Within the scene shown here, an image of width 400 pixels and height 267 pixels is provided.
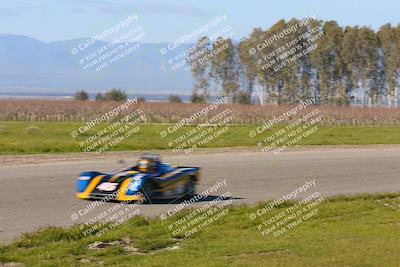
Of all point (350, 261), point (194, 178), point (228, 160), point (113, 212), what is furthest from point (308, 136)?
point (350, 261)

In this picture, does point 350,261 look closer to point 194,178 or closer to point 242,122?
point 194,178

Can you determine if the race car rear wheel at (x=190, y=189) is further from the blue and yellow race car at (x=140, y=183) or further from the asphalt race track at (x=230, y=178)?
the asphalt race track at (x=230, y=178)

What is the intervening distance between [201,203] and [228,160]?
8462mm

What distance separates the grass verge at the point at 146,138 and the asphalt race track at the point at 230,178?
168 inches

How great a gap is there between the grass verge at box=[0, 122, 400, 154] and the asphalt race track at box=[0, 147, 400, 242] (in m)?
4.26

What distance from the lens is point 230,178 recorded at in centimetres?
1898

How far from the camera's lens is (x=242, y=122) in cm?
4575

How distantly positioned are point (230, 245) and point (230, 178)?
29.1 ft

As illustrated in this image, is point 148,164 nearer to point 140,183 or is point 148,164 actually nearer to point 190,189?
point 140,183

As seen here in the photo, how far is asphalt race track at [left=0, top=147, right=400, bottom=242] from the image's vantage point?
13359mm

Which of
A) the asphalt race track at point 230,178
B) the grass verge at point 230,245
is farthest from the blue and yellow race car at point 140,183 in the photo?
the grass verge at point 230,245

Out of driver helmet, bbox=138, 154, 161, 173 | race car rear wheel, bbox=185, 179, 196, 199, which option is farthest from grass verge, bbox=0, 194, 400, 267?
race car rear wheel, bbox=185, 179, 196, 199

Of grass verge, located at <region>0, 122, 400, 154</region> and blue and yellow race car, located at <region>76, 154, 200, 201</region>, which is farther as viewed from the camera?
grass verge, located at <region>0, 122, 400, 154</region>

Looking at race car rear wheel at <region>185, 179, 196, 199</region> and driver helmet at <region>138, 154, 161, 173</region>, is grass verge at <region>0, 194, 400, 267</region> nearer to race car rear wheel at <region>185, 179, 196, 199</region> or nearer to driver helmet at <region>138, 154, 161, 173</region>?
driver helmet at <region>138, 154, 161, 173</region>
